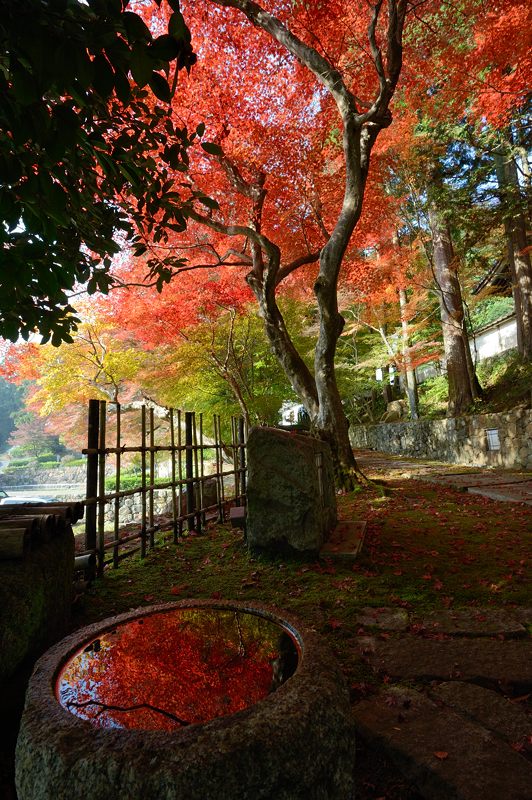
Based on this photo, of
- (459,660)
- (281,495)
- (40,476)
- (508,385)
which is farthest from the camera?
(40,476)

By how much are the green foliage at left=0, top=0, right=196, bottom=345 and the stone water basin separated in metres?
1.92

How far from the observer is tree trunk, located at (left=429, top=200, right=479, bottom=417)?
47.2 ft

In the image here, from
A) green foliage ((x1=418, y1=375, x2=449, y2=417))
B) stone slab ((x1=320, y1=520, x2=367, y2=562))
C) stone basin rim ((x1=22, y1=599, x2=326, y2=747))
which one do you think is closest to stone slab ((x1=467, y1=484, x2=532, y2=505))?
stone slab ((x1=320, y1=520, x2=367, y2=562))

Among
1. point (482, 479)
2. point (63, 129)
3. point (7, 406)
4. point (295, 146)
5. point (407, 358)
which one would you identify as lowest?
point (482, 479)

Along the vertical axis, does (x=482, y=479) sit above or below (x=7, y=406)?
below

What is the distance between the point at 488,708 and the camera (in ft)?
6.80

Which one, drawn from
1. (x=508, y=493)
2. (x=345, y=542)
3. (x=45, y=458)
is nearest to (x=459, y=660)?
(x=345, y=542)

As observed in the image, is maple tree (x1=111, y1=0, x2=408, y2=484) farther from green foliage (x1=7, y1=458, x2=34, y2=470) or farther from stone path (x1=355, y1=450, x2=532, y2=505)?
green foliage (x1=7, y1=458, x2=34, y2=470)

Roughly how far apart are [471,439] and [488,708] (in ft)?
41.1

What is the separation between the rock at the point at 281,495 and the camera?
4.53 meters

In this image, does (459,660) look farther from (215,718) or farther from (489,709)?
(215,718)

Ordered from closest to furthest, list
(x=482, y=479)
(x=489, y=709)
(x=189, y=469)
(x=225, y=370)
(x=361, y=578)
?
(x=489, y=709)
(x=361, y=578)
(x=189, y=469)
(x=482, y=479)
(x=225, y=370)

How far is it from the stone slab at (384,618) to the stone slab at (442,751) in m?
0.92

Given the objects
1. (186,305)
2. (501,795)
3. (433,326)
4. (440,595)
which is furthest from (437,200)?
(501,795)
